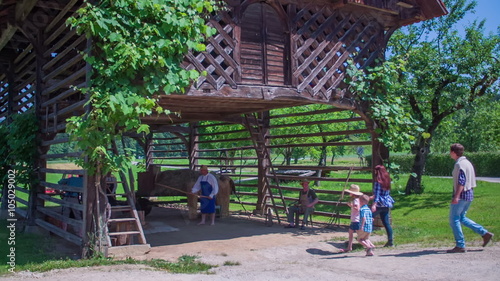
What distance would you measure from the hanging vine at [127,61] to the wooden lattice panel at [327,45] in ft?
9.05

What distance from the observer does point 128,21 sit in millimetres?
8023

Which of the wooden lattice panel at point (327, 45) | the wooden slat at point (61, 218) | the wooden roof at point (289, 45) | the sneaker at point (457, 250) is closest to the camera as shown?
the sneaker at point (457, 250)

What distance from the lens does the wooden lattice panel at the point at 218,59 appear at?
9.02 metres

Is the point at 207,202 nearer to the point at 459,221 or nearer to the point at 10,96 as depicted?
the point at 10,96

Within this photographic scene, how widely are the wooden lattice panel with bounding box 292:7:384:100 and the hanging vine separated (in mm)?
2758

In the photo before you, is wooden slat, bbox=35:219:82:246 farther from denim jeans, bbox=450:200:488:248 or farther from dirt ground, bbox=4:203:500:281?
denim jeans, bbox=450:200:488:248

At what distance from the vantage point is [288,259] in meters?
8.73

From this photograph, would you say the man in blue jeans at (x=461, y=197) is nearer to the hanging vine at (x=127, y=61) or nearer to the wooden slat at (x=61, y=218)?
the hanging vine at (x=127, y=61)

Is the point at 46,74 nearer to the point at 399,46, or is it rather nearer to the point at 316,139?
the point at 399,46

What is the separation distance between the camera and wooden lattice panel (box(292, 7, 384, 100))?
10461mm

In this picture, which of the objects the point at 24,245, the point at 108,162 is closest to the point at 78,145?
the point at 108,162

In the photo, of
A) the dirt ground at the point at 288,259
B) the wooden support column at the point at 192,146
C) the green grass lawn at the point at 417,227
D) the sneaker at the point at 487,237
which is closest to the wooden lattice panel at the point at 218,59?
the dirt ground at the point at 288,259

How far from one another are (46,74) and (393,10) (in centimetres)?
823

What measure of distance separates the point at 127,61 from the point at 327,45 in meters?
4.82
